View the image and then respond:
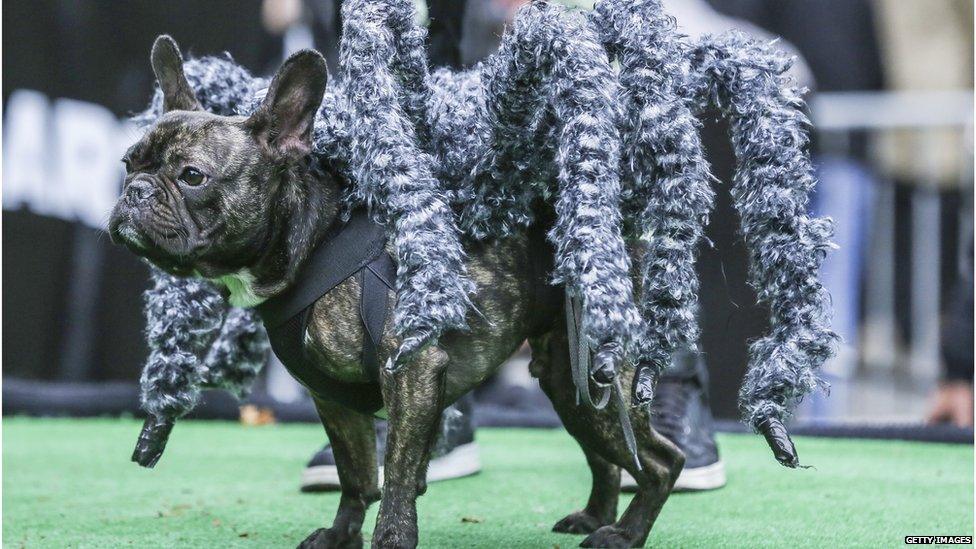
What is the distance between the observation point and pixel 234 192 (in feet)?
6.91

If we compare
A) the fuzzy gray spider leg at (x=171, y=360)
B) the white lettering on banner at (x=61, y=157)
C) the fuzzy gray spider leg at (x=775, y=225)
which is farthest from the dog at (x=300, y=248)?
the white lettering on banner at (x=61, y=157)

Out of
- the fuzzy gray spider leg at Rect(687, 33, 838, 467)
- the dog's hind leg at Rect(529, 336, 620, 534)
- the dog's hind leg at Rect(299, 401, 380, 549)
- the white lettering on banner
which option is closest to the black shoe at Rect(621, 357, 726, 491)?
the dog's hind leg at Rect(529, 336, 620, 534)

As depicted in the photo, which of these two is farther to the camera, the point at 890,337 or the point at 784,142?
the point at 890,337

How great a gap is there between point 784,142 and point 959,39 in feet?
16.9

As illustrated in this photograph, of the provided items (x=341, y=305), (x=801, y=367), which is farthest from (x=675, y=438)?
(x=341, y=305)

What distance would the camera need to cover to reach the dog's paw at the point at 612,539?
246 cm

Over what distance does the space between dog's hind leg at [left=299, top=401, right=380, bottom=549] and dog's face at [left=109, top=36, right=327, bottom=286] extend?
425mm

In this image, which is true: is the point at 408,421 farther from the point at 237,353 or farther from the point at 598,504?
the point at 598,504

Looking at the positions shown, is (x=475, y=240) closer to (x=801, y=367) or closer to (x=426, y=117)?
(x=426, y=117)

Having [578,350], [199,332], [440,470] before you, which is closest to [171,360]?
[199,332]

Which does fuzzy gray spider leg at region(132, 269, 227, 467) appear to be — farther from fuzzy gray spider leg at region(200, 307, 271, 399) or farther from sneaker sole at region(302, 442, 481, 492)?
sneaker sole at region(302, 442, 481, 492)

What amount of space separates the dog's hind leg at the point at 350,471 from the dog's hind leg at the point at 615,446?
406mm

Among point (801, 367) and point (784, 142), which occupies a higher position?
point (784, 142)

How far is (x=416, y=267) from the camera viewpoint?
194cm
